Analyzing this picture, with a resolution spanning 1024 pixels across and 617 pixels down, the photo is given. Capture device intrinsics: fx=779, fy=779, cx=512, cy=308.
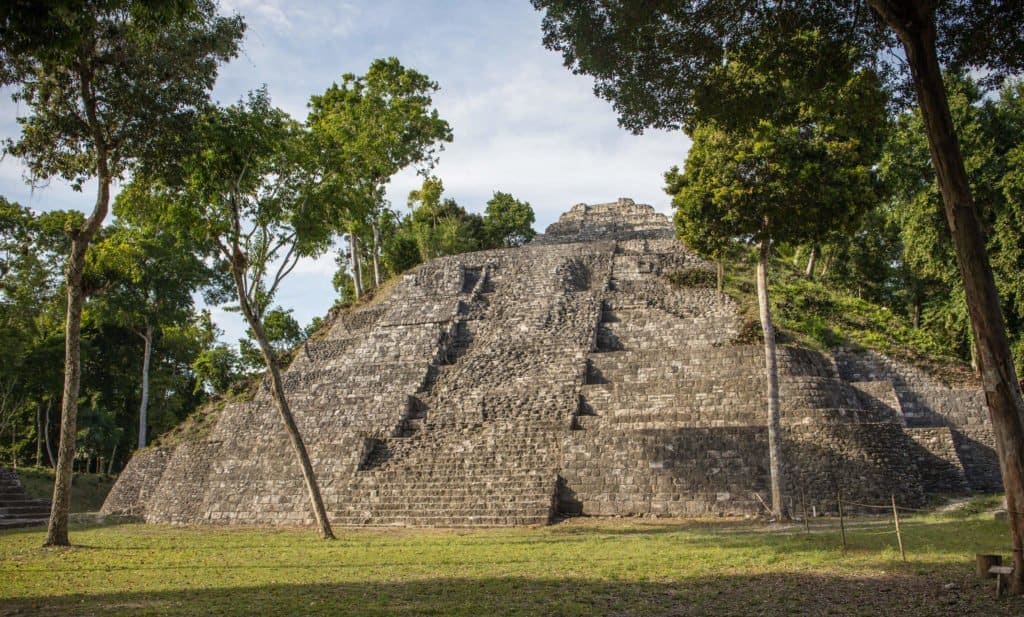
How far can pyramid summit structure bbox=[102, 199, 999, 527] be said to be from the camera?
46.7ft

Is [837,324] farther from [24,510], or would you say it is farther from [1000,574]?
[24,510]

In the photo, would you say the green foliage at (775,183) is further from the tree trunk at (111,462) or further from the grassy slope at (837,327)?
the tree trunk at (111,462)

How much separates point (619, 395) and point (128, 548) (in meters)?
9.97

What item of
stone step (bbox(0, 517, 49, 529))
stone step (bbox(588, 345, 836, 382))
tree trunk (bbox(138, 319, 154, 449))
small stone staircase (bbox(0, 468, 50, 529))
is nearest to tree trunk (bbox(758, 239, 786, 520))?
stone step (bbox(588, 345, 836, 382))

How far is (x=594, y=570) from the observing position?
8406 mm

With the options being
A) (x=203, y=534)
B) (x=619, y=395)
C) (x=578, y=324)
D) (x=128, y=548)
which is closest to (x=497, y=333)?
(x=578, y=324)

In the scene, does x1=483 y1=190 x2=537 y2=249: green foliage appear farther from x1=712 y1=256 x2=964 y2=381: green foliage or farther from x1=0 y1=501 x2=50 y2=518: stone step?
x1=0 y1=501 x2=50 y2=518: stone step

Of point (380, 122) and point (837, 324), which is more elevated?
point (380, 122)

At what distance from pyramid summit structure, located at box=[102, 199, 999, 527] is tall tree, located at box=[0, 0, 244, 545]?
5735mm

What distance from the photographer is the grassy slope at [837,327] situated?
18312 mm

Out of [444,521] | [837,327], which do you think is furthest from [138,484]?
[837,327]

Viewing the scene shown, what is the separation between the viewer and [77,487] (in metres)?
26.8

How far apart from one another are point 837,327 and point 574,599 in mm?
15435

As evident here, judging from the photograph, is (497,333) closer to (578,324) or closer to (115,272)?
(578,324)
